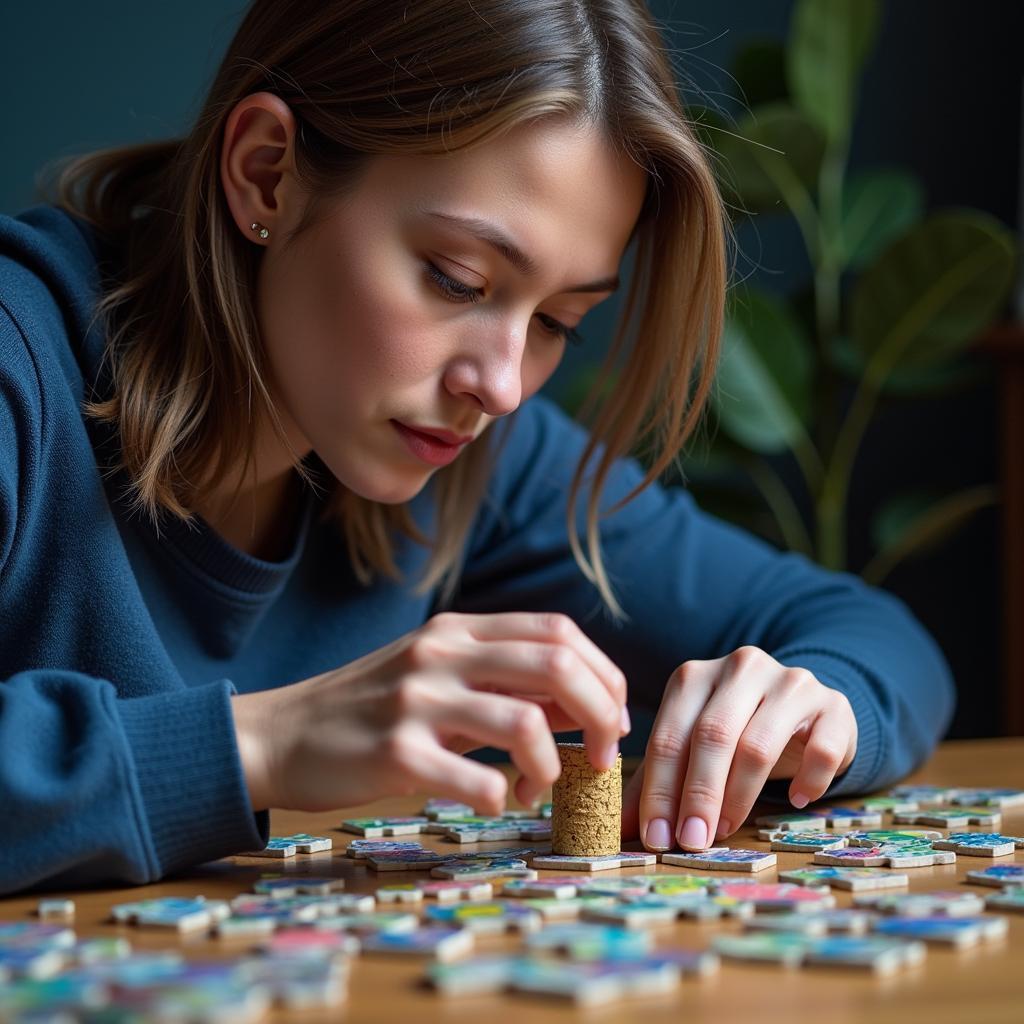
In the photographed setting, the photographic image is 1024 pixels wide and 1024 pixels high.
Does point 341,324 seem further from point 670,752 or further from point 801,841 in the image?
point 801,841

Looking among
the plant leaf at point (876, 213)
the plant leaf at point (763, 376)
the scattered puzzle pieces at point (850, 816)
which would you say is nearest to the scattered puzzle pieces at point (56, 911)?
the scattered puzzle pieces at point (850, 816)

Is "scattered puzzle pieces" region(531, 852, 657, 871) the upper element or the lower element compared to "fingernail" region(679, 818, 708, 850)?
lower

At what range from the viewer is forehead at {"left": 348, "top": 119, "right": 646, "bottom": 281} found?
1181 millimetres

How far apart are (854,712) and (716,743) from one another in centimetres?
29

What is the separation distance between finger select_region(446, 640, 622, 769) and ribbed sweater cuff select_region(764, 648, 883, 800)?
1.44 ft

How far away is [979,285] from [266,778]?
2032 mm

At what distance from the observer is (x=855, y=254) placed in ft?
9.67

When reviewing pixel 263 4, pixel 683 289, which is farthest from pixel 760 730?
pixel 263 4

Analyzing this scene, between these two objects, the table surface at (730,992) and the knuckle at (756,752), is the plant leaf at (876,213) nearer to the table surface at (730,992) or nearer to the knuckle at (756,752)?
the knuckle at (756,752)

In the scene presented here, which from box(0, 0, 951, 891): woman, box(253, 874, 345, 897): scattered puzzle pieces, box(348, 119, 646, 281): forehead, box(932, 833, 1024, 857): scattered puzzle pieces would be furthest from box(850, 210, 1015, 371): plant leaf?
box(253, 874, 345, 897): scattered puzzle pieces

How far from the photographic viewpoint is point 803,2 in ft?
8.88

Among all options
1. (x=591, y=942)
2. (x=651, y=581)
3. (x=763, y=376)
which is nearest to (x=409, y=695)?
(x=591, y=942)

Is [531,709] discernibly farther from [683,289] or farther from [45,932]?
[683,289]

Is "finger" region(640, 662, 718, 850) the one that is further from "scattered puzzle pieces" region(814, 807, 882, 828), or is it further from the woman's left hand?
"scattered puzzle pieces" region(814, 807, 882, 828)
